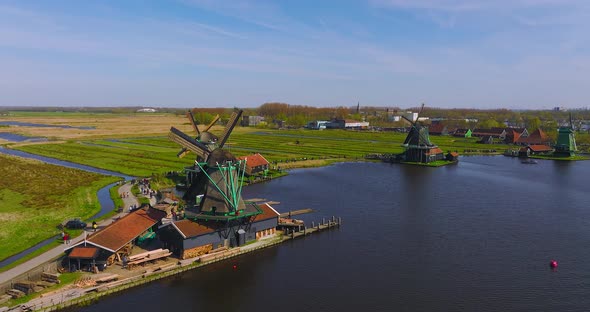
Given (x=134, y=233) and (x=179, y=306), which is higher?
(x=134, y=233)

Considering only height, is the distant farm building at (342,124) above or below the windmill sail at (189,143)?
above

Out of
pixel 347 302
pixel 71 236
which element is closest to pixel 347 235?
pixel 347 302

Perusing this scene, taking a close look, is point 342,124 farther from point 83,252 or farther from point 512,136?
point 83,252

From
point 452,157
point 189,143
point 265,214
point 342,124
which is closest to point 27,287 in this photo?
point 265,214

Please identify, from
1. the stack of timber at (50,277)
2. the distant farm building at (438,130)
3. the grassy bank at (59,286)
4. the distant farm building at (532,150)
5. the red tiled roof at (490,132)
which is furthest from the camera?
the distant farm building at (438,130)

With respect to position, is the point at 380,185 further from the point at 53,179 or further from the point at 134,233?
the point at 53,179

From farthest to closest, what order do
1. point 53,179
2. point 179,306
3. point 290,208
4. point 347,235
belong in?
A: point 53,179, point 290,208, point 347,235, point 179,306

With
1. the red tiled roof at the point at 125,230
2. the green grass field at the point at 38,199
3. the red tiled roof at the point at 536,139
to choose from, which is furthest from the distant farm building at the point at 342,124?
the red tiled roof at the point at 125,230

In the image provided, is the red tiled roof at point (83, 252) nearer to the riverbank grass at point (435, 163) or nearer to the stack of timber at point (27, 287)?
the stack of timber at point (27, 287)

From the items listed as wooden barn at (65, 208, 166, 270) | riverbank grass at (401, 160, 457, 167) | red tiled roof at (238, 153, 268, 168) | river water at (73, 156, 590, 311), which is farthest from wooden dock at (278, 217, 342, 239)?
riverbank grass at (401, 160, 457, 167)
